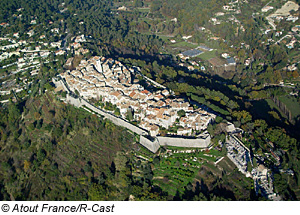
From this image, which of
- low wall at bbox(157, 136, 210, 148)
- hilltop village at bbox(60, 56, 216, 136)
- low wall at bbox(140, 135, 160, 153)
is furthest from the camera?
hilltop village at bbox(60, 56, 216, 136)

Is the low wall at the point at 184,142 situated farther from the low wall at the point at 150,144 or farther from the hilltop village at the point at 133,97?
the hilltop village at the point at 133,97

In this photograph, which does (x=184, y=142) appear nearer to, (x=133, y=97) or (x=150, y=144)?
(x=150, y=144)

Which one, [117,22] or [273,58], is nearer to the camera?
[273,58]

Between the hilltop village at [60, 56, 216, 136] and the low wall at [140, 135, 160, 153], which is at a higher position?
the hilltop village at [60, 56, 216, 136]

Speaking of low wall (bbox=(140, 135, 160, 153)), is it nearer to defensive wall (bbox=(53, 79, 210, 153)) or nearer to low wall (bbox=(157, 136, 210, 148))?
defensive wall (bbox=(53, 79, 210, 153))

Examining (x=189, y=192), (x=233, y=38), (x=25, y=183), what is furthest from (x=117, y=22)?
(x=189, y=192)

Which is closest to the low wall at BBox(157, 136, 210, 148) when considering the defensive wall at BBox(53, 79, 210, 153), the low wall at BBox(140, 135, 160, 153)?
the defensive wall at BBox(53, 79, 210, 153)

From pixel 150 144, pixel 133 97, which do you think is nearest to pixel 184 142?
pixel 150 144

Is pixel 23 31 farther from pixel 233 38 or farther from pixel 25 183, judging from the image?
pixel 233 38
